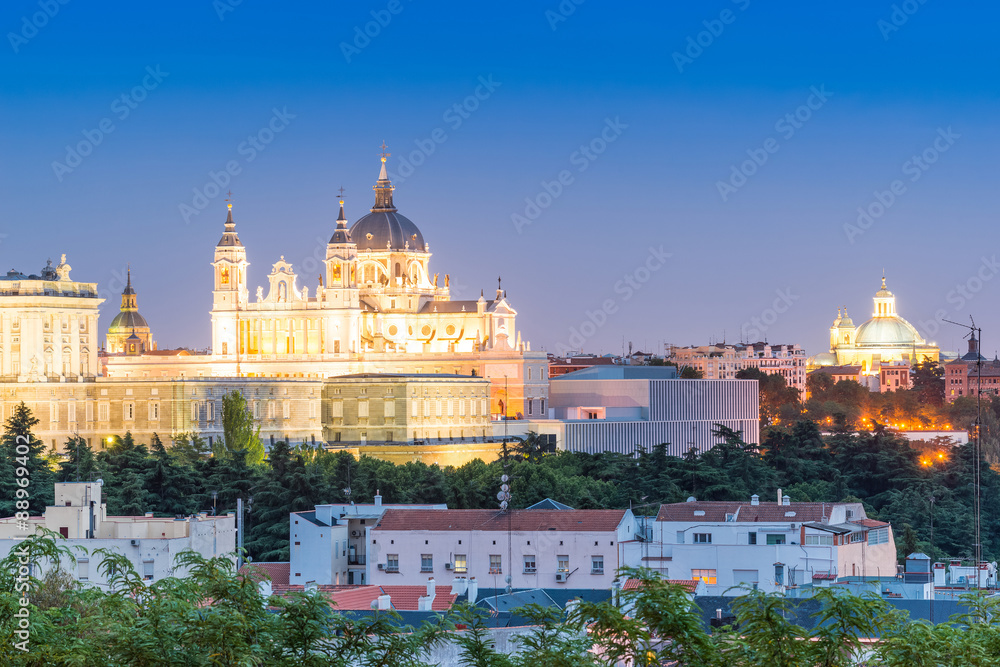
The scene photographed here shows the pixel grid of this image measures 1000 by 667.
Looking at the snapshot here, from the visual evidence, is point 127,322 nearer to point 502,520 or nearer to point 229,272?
point 229,272

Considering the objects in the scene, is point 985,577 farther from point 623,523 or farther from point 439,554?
point 439,554

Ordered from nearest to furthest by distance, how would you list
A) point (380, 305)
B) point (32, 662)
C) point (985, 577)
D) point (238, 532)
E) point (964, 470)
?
point (32, 662)
point (985, 577)
point (238, 532)
point (964, 470)
point (380, 305)

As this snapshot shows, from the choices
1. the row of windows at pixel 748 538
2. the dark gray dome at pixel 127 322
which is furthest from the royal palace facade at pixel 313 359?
the row of windows at pixel 748 538

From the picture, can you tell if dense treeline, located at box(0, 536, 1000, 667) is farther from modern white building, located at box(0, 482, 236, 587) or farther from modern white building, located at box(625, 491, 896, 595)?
modern white building, located at box(0, 482, 236, 587)

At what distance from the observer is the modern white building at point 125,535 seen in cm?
5550

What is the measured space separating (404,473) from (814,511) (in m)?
28.7

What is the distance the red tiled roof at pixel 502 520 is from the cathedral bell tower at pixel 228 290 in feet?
209

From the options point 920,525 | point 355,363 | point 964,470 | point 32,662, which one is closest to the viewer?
point 32,662

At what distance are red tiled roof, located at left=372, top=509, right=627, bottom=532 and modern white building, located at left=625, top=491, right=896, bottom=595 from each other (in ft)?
4.38

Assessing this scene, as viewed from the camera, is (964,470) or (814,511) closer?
(814,511)

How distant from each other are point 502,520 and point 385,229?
77.6 metres

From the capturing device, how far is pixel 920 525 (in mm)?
84250

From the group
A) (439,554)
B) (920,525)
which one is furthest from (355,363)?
(439,554)

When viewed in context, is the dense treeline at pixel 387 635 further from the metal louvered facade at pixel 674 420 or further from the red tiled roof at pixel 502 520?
the metal louvered facade at pixel 674 420
